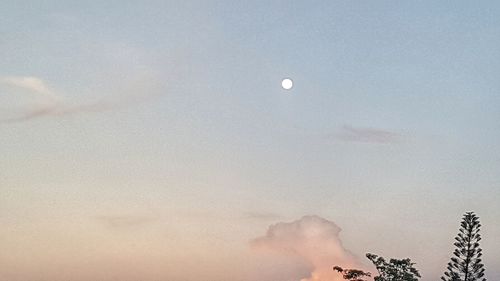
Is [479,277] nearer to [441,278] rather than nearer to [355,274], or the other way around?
[441,278]

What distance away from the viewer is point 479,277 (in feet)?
454

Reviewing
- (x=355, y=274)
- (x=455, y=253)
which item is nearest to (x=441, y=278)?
(x=455, y=253)

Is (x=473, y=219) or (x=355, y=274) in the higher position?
(x=473, y=219)

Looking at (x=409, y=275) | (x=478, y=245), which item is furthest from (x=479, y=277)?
(x=409, y=275)

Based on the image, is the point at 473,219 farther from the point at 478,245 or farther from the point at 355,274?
the point at 355,274

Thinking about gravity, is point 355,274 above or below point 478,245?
below

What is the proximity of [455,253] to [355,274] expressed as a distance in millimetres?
16218

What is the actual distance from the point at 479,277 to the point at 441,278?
16.3 ft

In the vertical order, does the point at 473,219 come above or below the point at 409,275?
above

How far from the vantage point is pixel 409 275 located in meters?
131

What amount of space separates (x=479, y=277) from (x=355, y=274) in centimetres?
1837

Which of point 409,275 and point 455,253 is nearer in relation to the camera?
point 409,275

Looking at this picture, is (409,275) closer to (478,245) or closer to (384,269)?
(384,269)

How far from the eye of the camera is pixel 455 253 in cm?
13938
